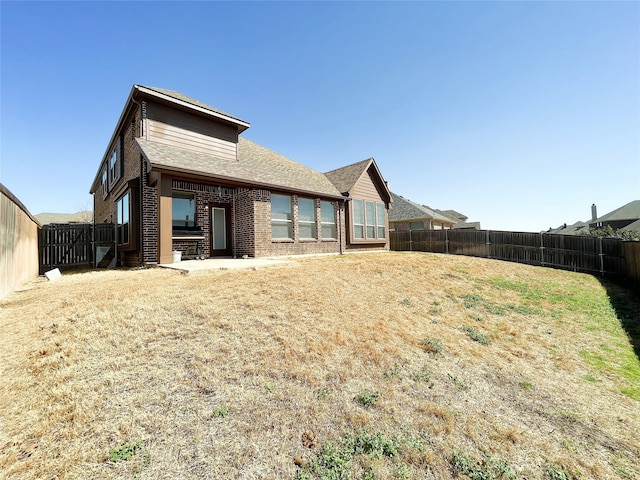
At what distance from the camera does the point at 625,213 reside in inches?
1411

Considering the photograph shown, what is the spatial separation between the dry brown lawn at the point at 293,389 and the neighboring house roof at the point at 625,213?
4473 centimetres

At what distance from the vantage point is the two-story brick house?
945 centimetres

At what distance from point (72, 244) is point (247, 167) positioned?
28.0 feet

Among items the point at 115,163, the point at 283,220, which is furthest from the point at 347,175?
the point at 115,163

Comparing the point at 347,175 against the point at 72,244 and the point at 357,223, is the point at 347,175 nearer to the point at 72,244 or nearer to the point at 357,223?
the point at 357,223

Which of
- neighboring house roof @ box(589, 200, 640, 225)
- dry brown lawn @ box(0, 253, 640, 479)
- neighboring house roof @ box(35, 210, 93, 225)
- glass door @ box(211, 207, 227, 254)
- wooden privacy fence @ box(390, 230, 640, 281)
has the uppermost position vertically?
neighboring house roof @ box(35, 210, 93, 225)

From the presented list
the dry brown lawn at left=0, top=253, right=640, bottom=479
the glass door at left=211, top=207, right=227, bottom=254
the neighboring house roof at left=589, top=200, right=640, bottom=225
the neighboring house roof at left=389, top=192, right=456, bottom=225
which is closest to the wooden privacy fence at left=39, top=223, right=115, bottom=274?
the glass door at left=211, top=207, right=227, bottom=254

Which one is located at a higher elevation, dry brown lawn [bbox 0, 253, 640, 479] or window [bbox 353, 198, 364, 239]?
window [bbox 353, 198, 364, 239]

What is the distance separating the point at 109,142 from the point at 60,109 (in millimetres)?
4038

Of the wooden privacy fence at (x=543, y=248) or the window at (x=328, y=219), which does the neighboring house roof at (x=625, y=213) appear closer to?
the wooden privacy fence at (x=543, y=248)

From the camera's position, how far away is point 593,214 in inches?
1681

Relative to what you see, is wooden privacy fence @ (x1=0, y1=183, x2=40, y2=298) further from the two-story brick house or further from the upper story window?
the upper story window

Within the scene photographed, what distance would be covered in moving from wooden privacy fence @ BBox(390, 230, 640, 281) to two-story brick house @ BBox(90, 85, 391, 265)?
8.14 metres

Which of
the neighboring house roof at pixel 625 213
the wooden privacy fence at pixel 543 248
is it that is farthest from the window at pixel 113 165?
the neighboring house roof at pixel 625 213
